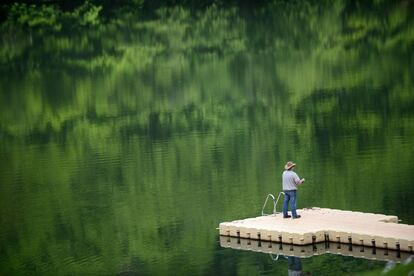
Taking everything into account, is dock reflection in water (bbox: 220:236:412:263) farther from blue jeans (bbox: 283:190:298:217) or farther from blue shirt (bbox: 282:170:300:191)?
A: blue shirt (bbox: 282:170:300:191)

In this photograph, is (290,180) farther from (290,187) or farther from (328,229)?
(328,229)

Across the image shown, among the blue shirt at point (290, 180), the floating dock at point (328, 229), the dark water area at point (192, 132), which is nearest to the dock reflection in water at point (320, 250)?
the floating dock at point (328, 229)

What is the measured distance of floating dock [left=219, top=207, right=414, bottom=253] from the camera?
122ft

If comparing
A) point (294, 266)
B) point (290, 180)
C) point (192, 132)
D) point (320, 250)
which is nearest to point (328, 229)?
point (320, 250)

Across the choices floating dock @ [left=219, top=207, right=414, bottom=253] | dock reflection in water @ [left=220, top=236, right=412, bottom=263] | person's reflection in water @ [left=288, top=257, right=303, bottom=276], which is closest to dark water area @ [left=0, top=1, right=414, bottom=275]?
person's reflection in water @ [left=288, top=257, right=303, bottom=276]

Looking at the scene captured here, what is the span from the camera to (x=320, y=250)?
3788 cm

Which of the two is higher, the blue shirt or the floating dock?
the blue shirt

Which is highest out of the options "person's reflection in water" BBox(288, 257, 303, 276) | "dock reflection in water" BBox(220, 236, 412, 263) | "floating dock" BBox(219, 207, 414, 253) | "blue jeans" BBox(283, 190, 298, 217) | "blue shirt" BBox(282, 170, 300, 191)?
"blue shirt" BBox(282, 170, 300, 191)

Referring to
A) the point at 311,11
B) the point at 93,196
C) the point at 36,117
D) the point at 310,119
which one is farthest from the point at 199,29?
the point at 93,196

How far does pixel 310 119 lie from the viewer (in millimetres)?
65312

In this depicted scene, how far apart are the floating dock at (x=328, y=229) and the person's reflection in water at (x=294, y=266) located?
2.71 ft

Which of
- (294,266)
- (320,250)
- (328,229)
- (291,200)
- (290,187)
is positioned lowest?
(294,266)

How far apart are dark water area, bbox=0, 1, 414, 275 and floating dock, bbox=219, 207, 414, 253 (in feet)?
2.66

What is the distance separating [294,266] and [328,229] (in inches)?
81.2
